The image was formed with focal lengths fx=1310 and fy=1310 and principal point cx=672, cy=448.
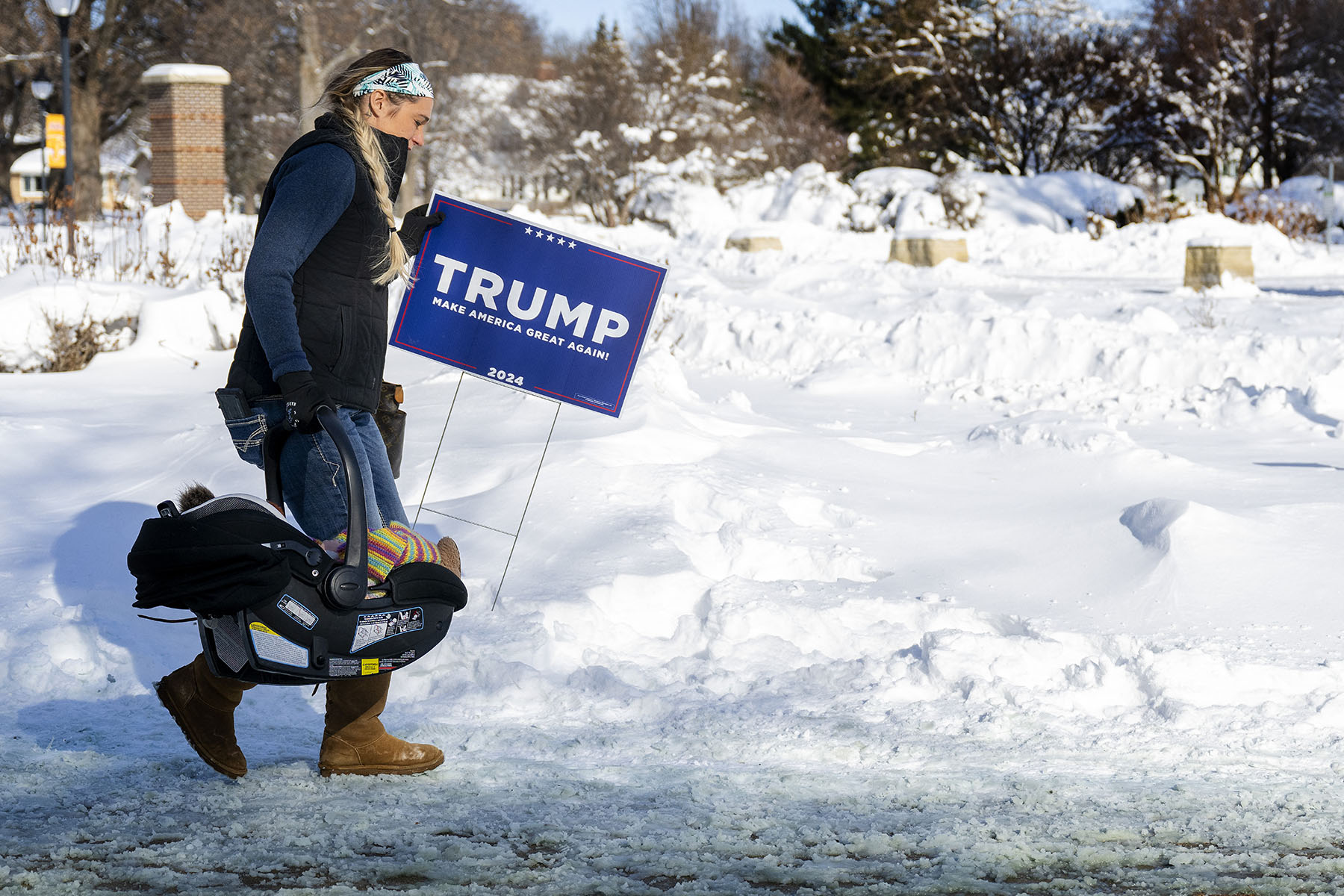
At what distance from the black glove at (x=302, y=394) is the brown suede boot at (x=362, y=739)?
2.53ft

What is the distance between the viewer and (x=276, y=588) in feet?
9.65

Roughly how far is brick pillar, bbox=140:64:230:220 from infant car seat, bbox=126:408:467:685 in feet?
56.3

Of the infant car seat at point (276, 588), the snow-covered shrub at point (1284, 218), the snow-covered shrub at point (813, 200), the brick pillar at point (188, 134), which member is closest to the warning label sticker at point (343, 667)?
the infant car seat at point (276, 588)

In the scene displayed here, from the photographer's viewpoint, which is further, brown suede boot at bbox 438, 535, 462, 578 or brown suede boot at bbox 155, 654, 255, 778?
brown suede boot at bbox 438, 535, 462, 578

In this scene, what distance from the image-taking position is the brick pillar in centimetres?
1902

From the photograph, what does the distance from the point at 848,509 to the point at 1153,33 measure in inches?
1272

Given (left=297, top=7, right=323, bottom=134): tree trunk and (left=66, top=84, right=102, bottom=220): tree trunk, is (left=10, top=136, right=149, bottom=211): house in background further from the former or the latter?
(left=297, top=7, right=323, bottom=134): tree trunk

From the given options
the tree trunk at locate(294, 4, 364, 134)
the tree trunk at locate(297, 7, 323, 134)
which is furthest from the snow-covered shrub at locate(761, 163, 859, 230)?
the tree trunk at locate(297, 7, 323, 134)

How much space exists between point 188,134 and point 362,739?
59.1 ft

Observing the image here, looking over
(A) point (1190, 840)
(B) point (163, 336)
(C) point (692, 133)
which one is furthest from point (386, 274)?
(C) point (692, 133)

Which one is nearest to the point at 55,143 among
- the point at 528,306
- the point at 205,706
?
the point at 528,306

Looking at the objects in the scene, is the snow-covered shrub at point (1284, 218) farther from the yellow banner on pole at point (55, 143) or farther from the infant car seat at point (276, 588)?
the infant car seat at point (276, 588)

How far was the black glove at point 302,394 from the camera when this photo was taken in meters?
2.92

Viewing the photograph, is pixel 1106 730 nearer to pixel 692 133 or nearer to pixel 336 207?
pixel 336 207
